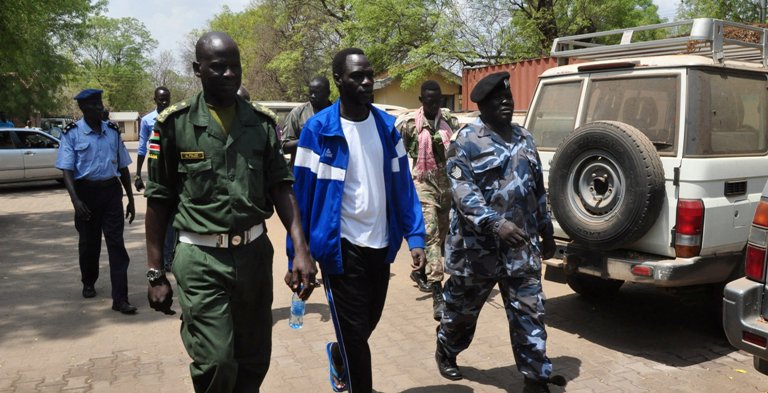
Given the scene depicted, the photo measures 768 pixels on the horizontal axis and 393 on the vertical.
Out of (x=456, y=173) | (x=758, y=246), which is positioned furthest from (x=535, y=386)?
(x=758, y=246)

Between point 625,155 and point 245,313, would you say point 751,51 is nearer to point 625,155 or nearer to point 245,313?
point 625,155

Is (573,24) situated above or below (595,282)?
above

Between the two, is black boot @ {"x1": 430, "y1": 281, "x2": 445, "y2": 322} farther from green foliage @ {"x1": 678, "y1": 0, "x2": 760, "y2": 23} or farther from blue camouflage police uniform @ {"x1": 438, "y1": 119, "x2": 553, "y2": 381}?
green foliage @ {"x1": 678, "y1": 0, "x2": 760, "y2": 23}

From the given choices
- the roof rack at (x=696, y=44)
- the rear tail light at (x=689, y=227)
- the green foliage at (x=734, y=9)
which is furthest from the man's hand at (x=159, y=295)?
the green foliage at (x=734, y=9)

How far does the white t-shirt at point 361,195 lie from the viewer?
11.2 ft

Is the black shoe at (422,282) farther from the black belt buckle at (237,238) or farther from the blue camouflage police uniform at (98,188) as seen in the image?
the black belt buckle at (237,238)

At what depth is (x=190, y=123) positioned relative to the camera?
2.84 meters

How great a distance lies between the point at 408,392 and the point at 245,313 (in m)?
1.51

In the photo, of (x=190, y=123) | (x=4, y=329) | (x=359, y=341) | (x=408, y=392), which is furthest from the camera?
(x=4, y=329)

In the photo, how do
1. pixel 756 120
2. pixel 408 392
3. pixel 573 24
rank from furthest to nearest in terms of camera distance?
pixel 573 24
pixel 756 120
pixel 408 392

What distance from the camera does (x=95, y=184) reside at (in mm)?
5688

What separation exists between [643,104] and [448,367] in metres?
2.49

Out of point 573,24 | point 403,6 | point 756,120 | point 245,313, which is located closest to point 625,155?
point 756,120

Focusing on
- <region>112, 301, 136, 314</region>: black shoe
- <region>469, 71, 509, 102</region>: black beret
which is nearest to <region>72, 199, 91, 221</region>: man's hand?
<region>112, 301, 136, 314</region>: black shoe
